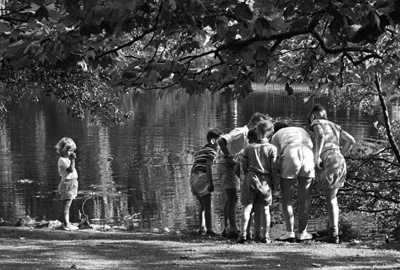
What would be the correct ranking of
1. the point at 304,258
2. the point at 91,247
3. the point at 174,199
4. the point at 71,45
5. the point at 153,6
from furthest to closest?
1. the point at 174,199
2. the point at 91,247
3. the point at 304,258
4. the point at 153,6
5. the point at 71,45

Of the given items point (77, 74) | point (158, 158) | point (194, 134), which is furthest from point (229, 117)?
point (77, 74)

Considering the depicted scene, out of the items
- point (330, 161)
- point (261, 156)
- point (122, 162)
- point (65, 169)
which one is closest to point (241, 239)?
point (261, 156)

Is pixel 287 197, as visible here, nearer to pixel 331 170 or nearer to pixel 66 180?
pixel 331 170

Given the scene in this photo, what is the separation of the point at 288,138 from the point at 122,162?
19904 mm

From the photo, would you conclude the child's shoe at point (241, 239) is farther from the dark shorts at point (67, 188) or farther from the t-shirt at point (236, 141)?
the dark shorts at point (67, 188)

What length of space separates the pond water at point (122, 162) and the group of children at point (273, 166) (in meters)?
0.69

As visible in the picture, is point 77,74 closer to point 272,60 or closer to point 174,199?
point 272,60

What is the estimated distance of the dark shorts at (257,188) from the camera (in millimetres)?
8398

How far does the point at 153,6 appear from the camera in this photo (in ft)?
19.3

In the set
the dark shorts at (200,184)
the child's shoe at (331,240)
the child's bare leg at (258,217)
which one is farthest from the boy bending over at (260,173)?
the dark shorts at (200,184)

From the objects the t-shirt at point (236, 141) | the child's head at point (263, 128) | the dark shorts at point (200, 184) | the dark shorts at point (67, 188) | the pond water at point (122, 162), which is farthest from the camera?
the pond water at point (122, 162)

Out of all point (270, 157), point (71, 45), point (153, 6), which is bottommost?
point (270, 157)

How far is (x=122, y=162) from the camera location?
92.2 feet

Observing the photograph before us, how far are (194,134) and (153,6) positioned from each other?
32481 mm
